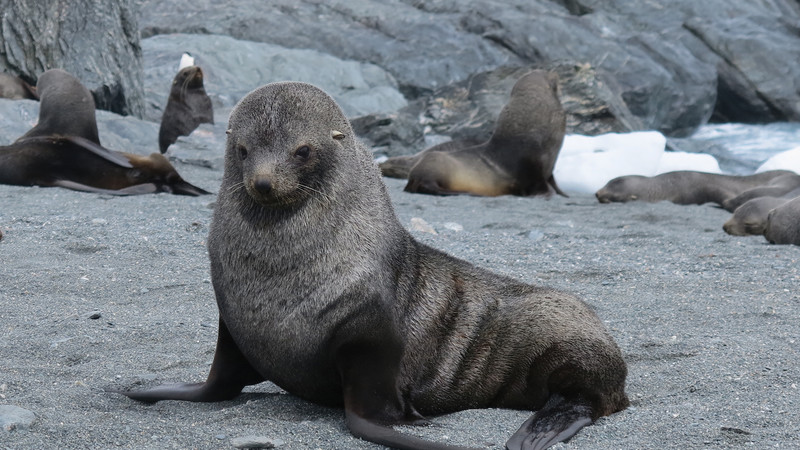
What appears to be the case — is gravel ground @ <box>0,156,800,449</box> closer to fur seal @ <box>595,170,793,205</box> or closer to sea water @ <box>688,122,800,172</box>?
fur seal @ <box>595,170,793,205</box>

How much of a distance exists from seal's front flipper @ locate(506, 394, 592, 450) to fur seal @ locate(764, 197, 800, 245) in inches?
176

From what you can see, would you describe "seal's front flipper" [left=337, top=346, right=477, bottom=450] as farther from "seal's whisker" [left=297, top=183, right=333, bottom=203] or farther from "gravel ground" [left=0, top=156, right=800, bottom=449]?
"seal's whisker" [left=297, top=183, right=333, bottom=203]

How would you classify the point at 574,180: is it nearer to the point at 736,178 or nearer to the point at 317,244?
the point at 736,178

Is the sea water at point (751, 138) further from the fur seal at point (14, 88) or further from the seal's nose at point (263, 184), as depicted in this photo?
the seal's nose at point (263, 184)

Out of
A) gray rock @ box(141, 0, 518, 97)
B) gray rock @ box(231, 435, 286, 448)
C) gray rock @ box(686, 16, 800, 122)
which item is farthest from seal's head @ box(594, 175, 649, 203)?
gray rock @ box(686, 16, 800, 122)

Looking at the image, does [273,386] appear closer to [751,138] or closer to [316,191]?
[316,191]

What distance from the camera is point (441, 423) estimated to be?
3.15 meters

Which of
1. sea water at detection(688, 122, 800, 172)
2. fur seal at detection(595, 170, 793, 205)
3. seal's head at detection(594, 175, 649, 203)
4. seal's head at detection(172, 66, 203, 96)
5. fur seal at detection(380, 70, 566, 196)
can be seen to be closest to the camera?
seal's head at detection(594, 175, 649, 203)

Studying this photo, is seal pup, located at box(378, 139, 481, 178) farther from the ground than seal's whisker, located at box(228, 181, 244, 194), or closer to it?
closer to it

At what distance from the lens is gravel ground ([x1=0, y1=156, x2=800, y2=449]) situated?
9.76ft

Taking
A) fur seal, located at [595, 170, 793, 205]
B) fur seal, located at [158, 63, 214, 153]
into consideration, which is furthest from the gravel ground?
fur seal, located at [158, 63, 214, 153]

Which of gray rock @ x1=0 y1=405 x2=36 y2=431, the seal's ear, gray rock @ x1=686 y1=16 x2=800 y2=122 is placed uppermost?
gray rock @ x1=0 y1=405 x2=36 y2=431

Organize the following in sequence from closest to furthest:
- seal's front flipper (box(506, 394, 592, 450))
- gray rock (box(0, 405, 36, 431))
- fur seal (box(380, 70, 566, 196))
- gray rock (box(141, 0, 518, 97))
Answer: gray rock (box(0, 405, 36, 431)), seal's front flipper (box(506, 394, 592, 450)), fur seal (box(380, 70, 566, 196)), gray rock (box(141, 0, 518, 97))

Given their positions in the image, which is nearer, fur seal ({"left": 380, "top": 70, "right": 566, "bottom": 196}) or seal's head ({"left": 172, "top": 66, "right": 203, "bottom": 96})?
fur seal ({"left": 380, "top": 70, "right": 566, "bottom": 196})
